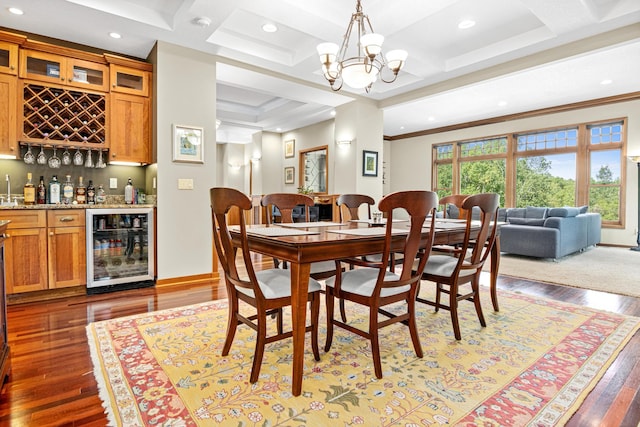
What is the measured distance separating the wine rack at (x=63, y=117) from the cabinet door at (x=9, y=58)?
0.54ft

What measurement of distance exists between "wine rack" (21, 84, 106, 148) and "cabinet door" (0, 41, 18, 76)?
164mm

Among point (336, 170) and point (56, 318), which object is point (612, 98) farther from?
point (56, 318)

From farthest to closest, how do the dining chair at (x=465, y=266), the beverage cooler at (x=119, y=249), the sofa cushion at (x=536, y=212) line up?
1. the sofa cushion at (x=536, y=212)
2. the beverage cooler at (x=119, y=249)
3. the dining chair at (x=465, y=266)

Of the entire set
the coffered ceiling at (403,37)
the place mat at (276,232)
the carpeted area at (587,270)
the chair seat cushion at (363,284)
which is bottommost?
the carpeted area at (587,270)

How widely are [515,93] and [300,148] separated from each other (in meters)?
4.50

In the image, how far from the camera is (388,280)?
1970 mm

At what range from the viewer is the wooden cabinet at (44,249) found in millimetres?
3035

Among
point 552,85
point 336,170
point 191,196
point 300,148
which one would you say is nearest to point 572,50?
A: point 552,85

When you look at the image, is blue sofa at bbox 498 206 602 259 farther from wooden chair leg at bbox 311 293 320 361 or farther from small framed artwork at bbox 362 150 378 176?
wooden chair leg at bbox 311 293 320 361

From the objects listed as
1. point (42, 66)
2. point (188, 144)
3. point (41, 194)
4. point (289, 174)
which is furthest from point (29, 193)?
point (289, 174)

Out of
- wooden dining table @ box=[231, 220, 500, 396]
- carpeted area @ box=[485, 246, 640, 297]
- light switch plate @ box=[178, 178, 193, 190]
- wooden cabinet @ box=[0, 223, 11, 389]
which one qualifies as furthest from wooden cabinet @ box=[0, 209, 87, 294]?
carpeted area @ box=[485, 246, 640, 297]

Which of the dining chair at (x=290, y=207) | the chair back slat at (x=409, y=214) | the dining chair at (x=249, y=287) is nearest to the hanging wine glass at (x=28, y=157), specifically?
the dining chair at (x=290, y=207)

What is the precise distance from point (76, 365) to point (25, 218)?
1893 mm

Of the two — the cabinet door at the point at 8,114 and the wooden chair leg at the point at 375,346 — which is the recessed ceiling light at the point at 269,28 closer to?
the cabinet door at the point at 8,114
